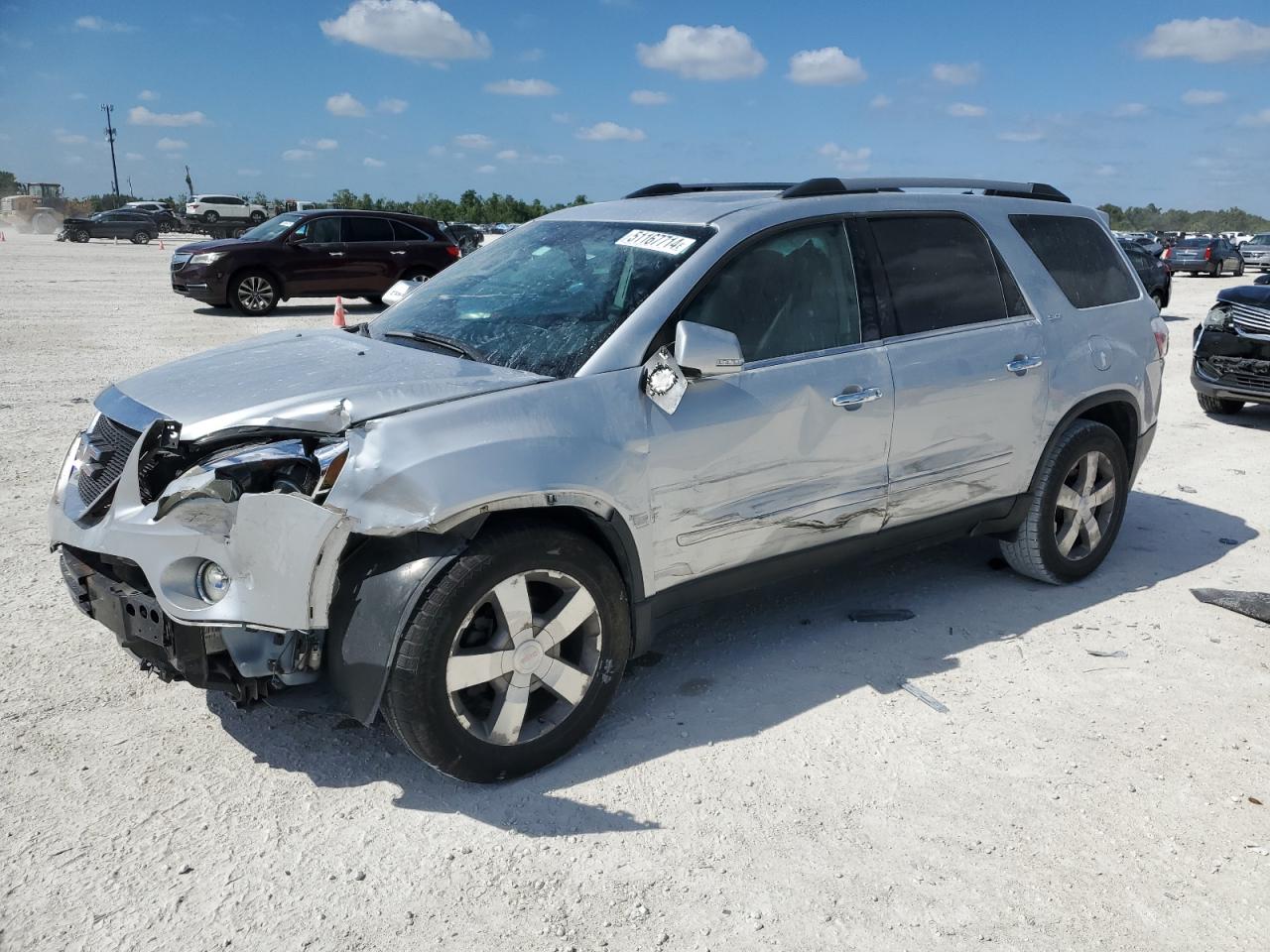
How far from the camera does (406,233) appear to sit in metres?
17.9

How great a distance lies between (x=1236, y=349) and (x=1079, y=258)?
5.23 metres

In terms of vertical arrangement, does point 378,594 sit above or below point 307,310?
above

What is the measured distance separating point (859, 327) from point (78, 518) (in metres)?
2.86

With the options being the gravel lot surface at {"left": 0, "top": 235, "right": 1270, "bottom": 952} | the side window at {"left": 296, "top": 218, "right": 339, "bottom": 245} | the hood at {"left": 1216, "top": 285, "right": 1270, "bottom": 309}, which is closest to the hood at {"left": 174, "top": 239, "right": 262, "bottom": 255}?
the side window at {"left": 296, "top": 218, "right": 339, "bottom": 245}

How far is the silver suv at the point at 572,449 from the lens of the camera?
9.84 ft

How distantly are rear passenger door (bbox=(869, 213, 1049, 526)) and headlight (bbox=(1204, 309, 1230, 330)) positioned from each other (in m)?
5.87

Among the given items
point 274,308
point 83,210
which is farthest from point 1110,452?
point 83,210

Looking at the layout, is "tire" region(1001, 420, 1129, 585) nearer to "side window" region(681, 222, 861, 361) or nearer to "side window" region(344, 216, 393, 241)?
"side window" region(681, 222, 861, 361)

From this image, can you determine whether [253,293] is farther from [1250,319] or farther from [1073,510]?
[1073,510]

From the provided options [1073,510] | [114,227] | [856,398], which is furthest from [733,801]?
[114,227]

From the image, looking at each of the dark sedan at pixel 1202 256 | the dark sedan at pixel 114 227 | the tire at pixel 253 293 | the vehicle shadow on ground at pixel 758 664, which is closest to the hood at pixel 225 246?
the tire at pixel 253 293

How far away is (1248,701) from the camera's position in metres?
3.97

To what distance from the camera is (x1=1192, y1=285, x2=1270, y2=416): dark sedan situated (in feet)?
29.6

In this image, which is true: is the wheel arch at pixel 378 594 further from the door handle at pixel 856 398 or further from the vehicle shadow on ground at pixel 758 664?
the door handle at pixel 856 398
